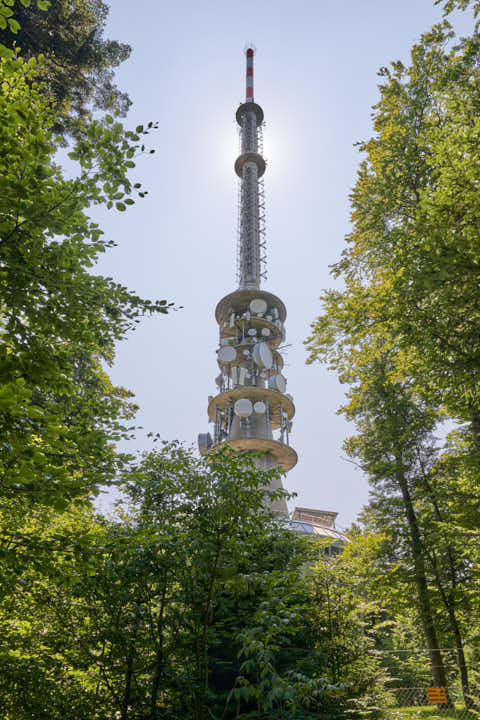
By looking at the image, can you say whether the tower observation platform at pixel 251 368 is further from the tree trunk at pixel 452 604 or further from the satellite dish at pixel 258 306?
the tree trunk at pixel 452 604

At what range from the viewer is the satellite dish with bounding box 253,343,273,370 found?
86.1 ft

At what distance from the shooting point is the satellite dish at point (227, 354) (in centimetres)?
2692

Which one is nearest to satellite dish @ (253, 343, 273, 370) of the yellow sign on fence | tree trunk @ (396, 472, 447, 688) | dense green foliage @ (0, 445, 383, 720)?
tree trunk @ (396, 472, 447, 688)

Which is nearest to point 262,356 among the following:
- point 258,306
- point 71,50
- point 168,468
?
point 258,306

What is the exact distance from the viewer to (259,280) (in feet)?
108

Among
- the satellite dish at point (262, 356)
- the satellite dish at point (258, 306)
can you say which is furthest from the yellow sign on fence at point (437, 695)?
the satellite dish at point (258, 306)

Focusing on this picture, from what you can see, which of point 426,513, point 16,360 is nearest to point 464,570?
point 426,513

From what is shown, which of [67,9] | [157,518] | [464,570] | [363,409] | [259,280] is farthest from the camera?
[259,280]

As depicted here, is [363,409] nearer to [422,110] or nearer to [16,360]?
[422,110]

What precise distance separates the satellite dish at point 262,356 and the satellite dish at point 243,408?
8.20 feet

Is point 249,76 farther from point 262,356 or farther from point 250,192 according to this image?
point 262,356

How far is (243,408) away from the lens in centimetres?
2488

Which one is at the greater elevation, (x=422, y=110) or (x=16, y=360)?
(x=422, y=110)

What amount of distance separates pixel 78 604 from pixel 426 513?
1189 centimetres
